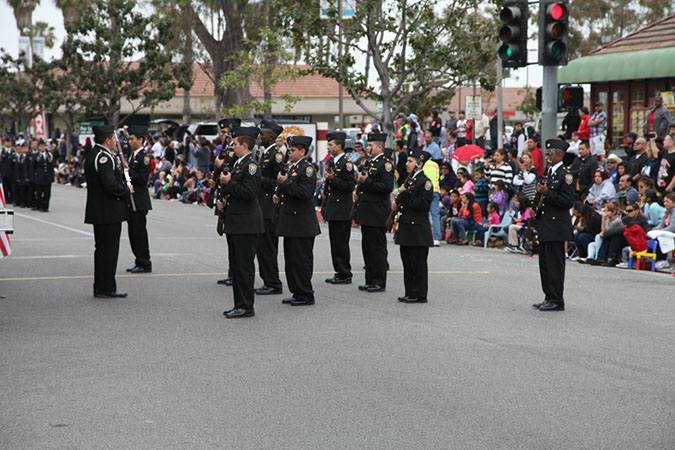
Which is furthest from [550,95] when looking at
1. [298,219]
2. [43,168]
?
[43,168]

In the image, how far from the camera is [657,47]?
23.6m

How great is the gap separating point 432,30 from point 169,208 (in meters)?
9.12

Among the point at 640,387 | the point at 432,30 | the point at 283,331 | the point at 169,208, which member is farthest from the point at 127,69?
the point at 640,387

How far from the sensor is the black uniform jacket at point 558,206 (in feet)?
34.0

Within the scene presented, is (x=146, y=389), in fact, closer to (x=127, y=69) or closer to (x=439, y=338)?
(x=439, y=338)

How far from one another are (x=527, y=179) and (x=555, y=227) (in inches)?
259

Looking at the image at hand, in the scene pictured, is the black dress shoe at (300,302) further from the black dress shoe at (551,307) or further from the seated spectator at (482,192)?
the seated spectator at (482,192)

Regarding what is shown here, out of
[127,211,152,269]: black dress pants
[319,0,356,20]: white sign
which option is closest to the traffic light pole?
[127,211,152,269]: black dress pants

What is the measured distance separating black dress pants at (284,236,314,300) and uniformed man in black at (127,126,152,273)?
3.18 meters

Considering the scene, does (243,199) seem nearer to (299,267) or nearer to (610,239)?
(299,267)

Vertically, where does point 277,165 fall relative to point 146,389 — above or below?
above

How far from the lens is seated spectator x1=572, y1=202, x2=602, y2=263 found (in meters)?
15.2

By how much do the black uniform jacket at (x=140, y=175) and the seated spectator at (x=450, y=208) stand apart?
7120mm

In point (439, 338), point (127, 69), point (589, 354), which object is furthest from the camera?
point (127, 69)
